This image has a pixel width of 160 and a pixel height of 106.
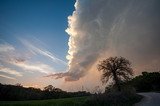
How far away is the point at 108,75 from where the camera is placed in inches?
2931

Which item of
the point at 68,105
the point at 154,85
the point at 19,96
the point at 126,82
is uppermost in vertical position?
the point at 154,85

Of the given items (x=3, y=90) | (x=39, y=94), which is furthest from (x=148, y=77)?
(x=3, y=90)

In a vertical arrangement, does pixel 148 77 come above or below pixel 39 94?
above

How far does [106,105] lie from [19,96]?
109 feet

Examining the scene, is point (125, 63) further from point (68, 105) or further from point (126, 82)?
point (68, 105)

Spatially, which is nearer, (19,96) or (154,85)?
(19,96)

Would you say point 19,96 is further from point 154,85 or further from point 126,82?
point 154,85

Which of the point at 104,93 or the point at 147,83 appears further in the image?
the point at 147,83

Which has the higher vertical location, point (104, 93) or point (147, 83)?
point (147, 83)

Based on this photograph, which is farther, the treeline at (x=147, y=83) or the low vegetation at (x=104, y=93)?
the treeline at (x=147, y=83)

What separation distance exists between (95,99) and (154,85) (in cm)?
6501

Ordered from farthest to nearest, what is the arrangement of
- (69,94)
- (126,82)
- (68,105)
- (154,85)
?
(154,85) < (126,82) < (69,94) < (68,105)

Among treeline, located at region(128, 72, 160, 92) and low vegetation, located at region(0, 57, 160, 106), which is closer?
low vegetation, located at region(0, 57, 160, 106)

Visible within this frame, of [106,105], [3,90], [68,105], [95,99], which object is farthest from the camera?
[3,90]
